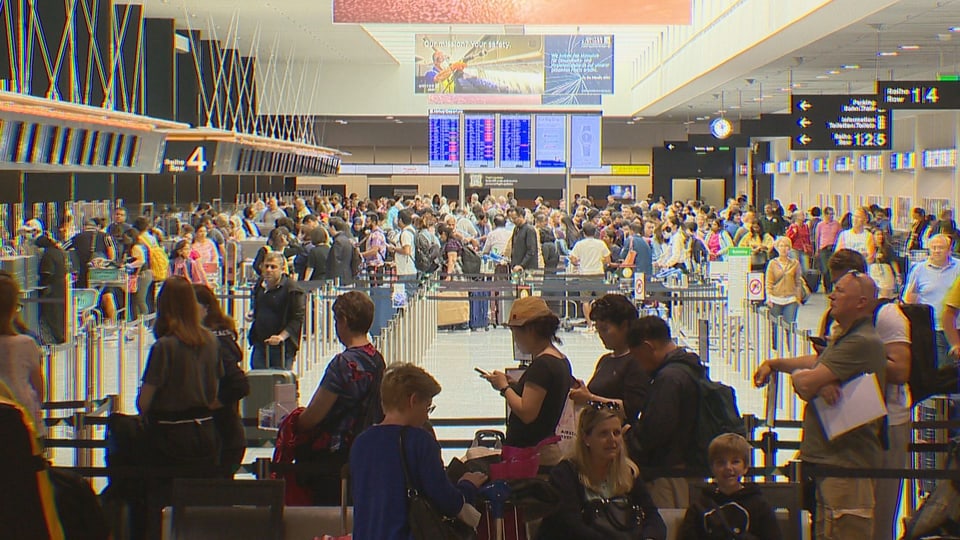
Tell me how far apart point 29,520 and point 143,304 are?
13.2 m

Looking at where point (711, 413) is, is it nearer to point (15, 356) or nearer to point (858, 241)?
point (15, 356)

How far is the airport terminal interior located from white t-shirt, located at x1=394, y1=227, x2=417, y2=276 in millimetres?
77

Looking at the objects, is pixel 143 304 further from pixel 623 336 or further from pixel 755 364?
pixel 623 336

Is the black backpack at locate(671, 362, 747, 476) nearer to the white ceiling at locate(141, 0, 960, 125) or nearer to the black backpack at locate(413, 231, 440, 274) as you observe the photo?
the white ceiling at locate(141, 0, 960, 125)

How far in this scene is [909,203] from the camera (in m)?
27.9

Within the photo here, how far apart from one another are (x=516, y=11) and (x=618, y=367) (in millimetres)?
8624

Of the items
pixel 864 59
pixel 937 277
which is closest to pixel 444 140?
pixel 864 59

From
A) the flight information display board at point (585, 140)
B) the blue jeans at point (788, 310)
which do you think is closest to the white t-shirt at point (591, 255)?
the blue jeans at point (788, 310)

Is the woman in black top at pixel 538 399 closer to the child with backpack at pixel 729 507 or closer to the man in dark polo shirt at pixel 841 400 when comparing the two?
the child with backpack at pixel 729 507

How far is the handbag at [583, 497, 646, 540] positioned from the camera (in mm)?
4648

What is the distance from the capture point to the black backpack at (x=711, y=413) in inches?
215

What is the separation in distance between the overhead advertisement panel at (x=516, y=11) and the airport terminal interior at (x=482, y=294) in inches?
1.4

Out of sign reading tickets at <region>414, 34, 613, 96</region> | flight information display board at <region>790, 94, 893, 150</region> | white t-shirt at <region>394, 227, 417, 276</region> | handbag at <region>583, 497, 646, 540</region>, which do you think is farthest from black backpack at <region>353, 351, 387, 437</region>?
sign reading tickets at <region>414, 34, 613, 96</region>

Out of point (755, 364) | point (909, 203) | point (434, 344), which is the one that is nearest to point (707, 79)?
point (909, 203)
